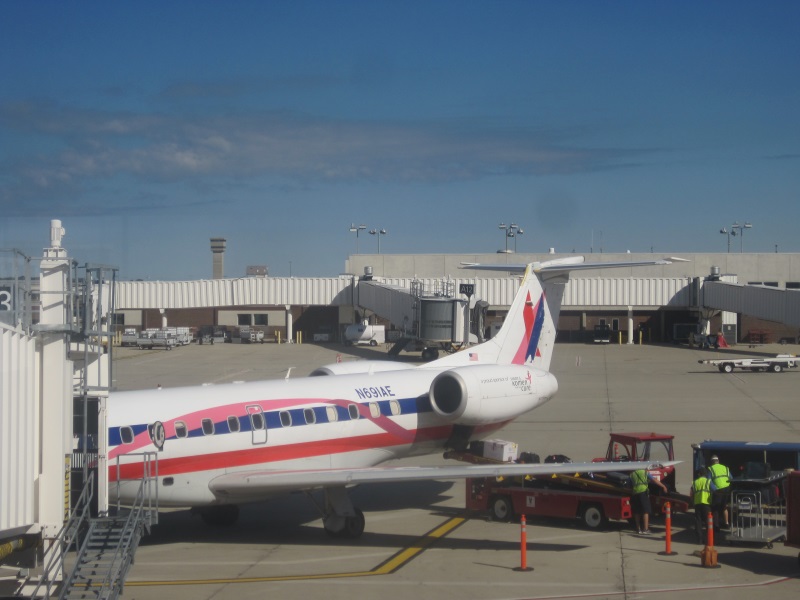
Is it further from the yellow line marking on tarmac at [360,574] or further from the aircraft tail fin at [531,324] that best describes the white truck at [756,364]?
the yellow line marking on tarmac at [360,574]

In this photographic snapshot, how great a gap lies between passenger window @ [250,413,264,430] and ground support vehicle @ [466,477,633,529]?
17.1 feet

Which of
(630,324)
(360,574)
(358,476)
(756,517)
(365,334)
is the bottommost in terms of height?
(360,574)

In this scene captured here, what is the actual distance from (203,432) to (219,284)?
66792 millimetres

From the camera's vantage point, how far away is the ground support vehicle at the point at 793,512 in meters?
17.0

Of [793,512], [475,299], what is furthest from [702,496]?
[475,299]

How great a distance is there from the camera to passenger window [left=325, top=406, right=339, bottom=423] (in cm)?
2148

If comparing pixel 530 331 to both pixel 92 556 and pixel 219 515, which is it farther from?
pixel 92 556

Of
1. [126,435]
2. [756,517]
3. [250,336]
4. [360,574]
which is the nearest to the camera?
[360,574]

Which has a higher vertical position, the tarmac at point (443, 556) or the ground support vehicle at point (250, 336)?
the ground support vehicle at point (250, 336)

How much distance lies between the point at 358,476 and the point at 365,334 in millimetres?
57960

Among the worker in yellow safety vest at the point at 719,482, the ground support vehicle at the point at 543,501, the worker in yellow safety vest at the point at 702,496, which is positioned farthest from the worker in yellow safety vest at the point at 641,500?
the worker in yellow safety vest at the point at 719,482

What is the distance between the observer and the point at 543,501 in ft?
68.9

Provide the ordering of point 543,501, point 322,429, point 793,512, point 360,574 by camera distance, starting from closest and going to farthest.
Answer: point 793,512 < point 360,574 < point 543,501 < point 322,429

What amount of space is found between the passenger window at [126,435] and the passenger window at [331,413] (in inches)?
185
